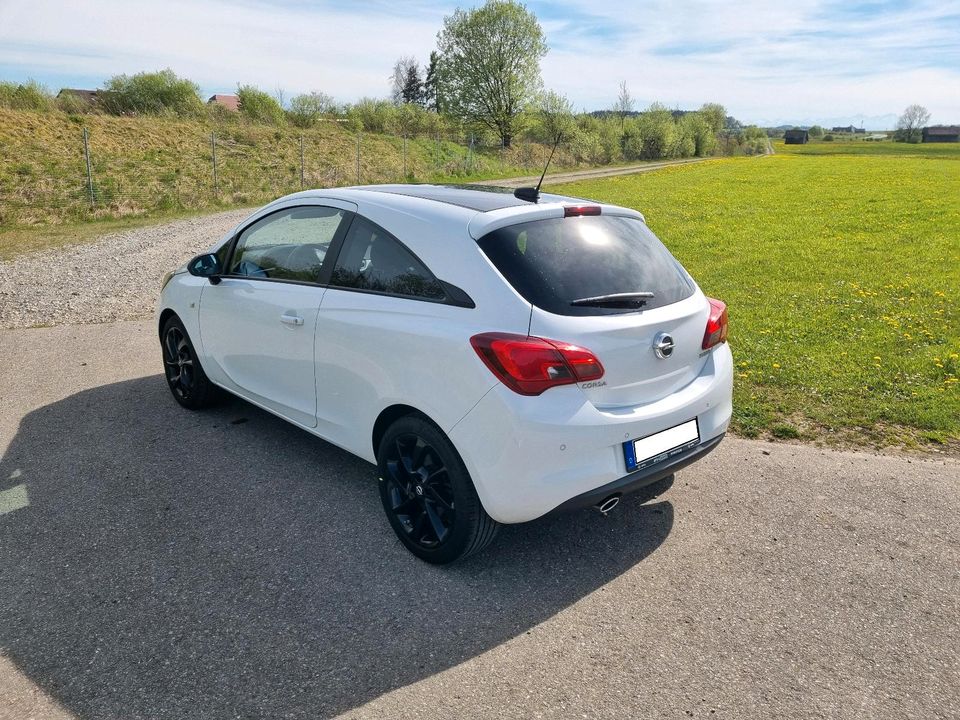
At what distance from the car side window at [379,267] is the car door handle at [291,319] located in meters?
0.32

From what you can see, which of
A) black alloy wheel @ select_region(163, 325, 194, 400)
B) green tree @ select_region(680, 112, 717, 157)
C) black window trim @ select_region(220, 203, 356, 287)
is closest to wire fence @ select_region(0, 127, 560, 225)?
black alloy wheel @ select_region(163, 325, 194, 400)

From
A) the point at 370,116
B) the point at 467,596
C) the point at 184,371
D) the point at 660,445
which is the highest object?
the point at 370,116

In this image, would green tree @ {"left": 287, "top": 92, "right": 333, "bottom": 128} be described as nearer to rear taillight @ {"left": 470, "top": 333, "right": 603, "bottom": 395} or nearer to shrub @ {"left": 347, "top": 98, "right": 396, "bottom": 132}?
shrub @ {"left": 347, "top": 98, "right": 396, "bottom": 132}

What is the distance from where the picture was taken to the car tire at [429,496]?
316 centimetres

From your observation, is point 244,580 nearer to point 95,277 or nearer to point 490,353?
point 490,353

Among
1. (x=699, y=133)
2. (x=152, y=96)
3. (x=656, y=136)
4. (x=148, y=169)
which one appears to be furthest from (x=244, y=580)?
(x=699, y=133)

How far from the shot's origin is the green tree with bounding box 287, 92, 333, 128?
126ft

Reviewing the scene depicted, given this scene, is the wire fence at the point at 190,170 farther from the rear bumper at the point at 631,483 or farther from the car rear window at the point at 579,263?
the rear bumper at the point at 631,483

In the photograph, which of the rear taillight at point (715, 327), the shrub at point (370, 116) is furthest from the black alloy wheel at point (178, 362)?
the shrub at point (370, 116)

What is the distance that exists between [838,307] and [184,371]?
7.23 m

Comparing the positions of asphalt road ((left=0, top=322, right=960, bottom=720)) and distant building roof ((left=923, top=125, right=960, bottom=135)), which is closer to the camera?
asphalt road ((left=0, top=322, right=960, bottom=720))

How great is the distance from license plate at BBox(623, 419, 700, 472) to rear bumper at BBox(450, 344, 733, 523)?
4 cm

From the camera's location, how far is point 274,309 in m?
4.26

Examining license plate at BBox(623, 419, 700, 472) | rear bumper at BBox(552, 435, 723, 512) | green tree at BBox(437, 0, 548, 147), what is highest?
green tree at BBox(437, 0, 548, 147)
